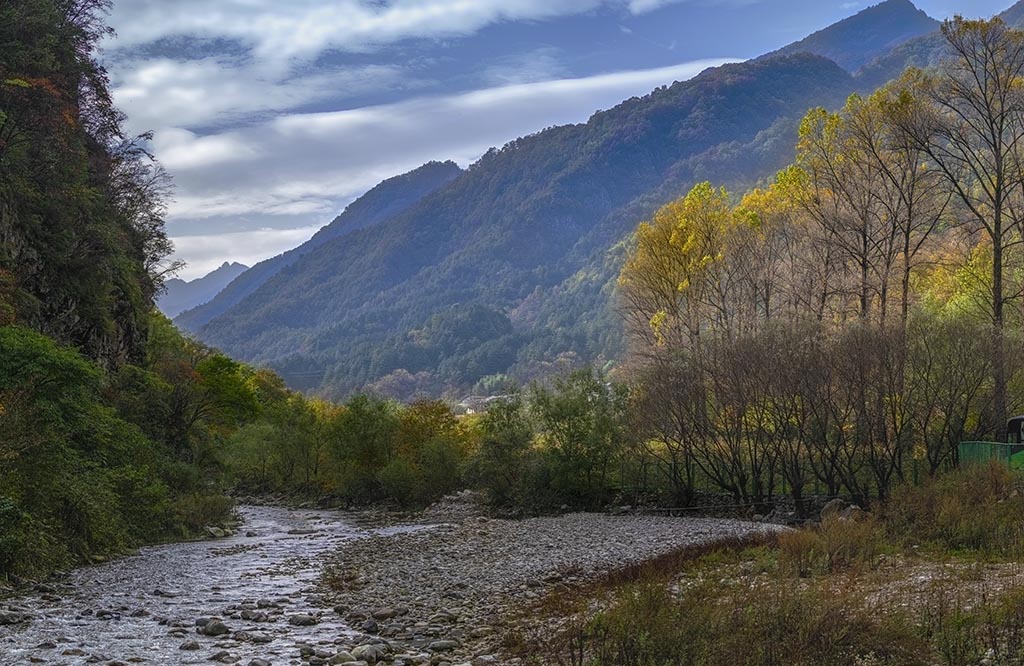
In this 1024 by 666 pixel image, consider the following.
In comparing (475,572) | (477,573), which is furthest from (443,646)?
(475,572)

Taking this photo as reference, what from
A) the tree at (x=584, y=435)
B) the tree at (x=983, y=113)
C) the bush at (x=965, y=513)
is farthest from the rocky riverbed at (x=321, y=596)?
the tree at (x=983, y=113)

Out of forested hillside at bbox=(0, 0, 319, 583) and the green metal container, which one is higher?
forested hillside at bbox=(0, 0, 319, 583)

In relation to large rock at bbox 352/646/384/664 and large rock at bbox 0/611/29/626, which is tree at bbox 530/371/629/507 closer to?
large rock at bbox 352/646/384/664

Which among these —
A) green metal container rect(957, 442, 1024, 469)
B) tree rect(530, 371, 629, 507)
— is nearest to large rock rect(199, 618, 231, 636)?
green metal container rect(957, 442, 1024, 469)

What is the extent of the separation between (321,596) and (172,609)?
11.0 feet

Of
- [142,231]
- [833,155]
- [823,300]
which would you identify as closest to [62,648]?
[823,300]

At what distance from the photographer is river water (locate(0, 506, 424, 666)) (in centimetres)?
1302

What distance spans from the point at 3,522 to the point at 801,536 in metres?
18.0

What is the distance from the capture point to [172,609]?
16875 mm

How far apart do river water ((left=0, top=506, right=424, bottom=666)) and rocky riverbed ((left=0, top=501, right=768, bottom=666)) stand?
0.04 meters

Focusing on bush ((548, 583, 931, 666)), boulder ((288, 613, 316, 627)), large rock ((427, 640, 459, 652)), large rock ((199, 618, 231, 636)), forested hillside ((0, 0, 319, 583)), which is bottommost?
Result: boulder ((288, 613, 316, 627))

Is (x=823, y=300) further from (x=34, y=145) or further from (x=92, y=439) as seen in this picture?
(x=34, y=145)

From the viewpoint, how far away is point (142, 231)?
4891cm

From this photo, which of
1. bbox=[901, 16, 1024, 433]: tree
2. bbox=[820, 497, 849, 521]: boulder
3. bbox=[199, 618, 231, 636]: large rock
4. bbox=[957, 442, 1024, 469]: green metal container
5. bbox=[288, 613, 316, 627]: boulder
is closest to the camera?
bbox=[199, 618, 231, 636]: large rock
